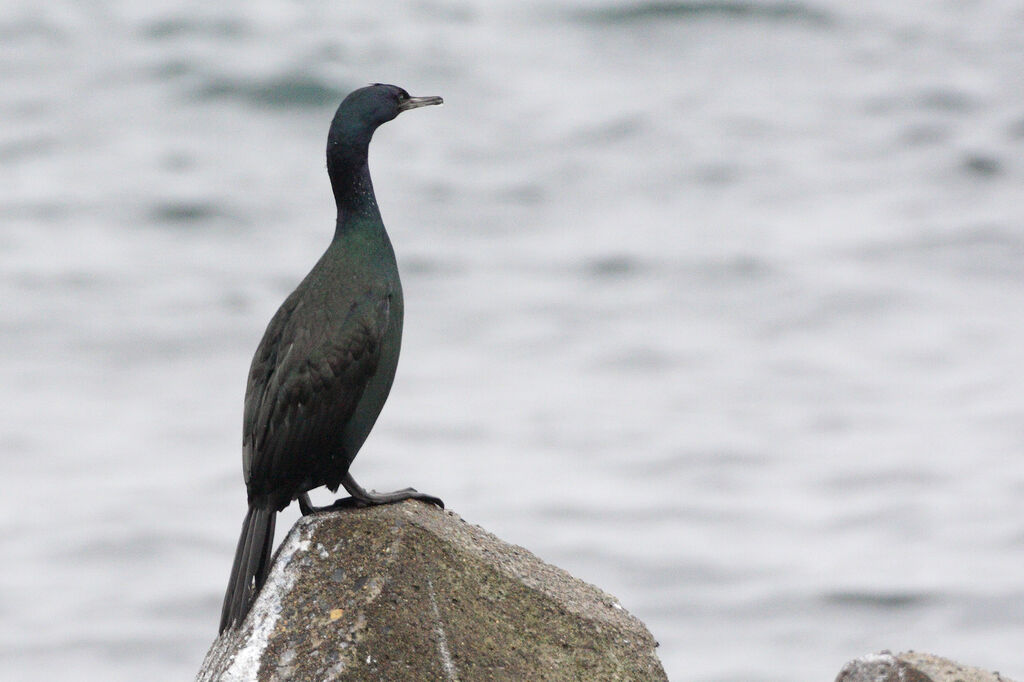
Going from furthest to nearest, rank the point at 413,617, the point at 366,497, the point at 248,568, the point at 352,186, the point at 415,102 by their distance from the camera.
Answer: the point at 415,102 < the point at 352,186 < the point at 366,497 < the point at 248,568 < the point at 413,617

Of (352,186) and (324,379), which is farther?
(352,186)

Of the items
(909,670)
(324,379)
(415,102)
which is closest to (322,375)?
(324,379)

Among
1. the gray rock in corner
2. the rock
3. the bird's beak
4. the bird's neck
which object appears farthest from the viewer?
the bird's beak

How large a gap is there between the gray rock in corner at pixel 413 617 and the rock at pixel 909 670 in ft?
2.99

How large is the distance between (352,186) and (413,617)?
2100mm

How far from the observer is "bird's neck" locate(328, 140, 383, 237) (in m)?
5.86

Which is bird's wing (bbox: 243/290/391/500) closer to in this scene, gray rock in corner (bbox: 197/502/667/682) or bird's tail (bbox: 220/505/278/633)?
bird's tail (bbox: 220/505/278/633)

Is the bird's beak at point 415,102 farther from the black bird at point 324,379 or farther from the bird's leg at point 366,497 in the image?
the bird's leg at point 366,497

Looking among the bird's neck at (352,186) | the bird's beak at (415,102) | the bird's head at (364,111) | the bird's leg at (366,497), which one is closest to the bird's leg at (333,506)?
the bird's leg at (366,497)

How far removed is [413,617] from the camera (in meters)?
4.80

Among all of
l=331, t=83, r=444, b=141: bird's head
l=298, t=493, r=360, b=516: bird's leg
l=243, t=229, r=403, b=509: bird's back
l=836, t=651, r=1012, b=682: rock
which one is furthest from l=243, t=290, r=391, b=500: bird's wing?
l=836, t=651, r=1012, b=682: rock

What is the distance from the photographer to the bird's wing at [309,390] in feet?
17.9

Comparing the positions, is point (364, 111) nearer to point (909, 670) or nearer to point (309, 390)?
point (309, 390)

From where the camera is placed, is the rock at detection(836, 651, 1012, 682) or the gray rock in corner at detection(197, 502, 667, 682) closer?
the gray rock in corner at detection(197, 502, 667, 682)
